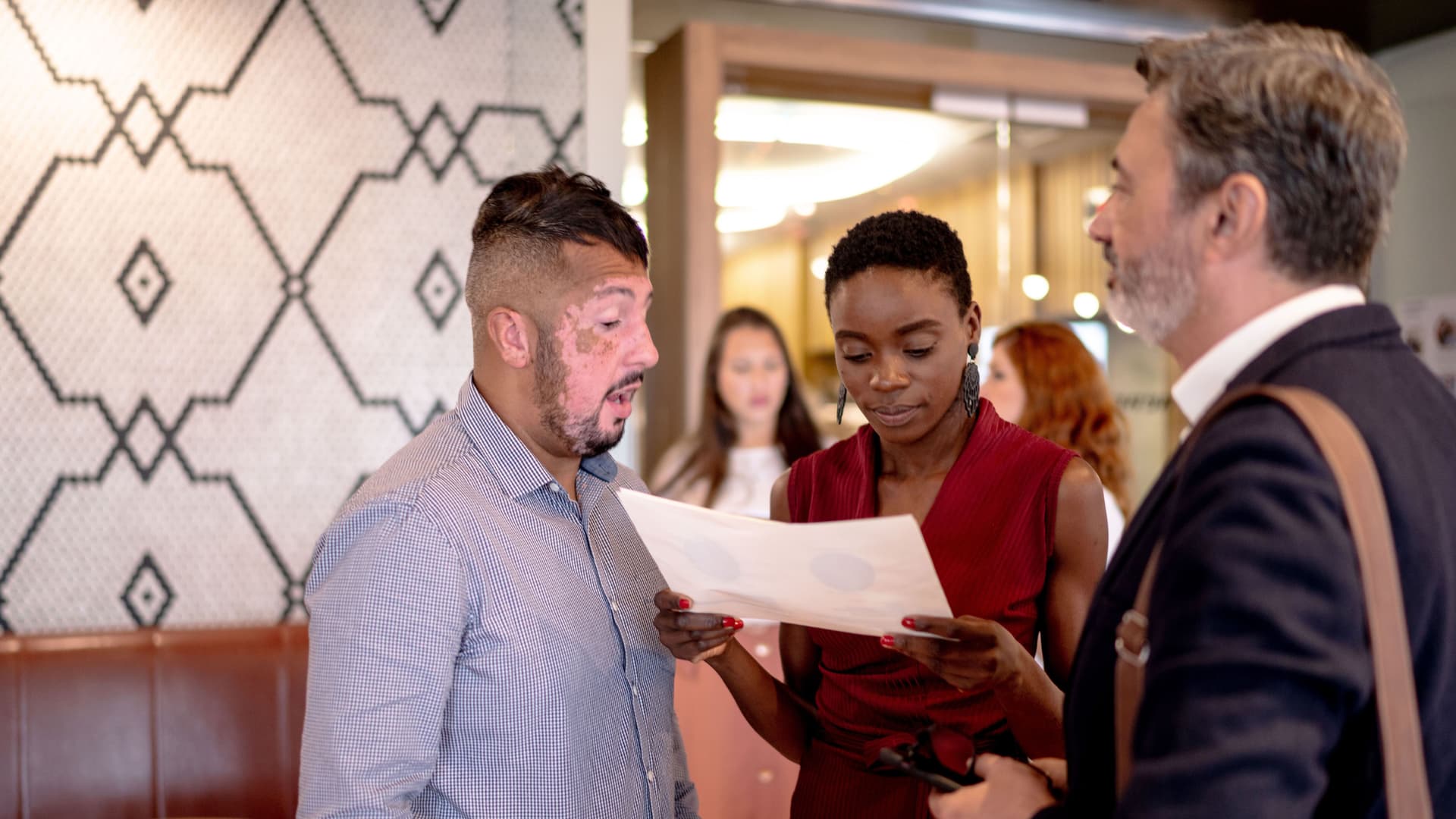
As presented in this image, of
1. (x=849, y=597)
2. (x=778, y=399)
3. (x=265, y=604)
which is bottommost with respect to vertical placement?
(x=265, y=604)

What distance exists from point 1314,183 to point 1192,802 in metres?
0.48

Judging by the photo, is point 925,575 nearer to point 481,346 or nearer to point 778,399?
point 481,346

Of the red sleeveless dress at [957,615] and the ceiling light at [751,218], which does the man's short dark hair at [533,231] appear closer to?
the red sleeveless dress at [957,615]

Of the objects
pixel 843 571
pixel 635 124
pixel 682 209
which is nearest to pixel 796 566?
pixel 843 571

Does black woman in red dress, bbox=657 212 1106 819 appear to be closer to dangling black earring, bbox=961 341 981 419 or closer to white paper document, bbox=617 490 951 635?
dangling black earring, bbox=961 341 981 419

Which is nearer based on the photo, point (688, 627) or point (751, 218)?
point (688, 627)

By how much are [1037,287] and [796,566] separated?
198 inches

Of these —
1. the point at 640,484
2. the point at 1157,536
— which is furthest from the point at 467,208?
the point at 1157,536

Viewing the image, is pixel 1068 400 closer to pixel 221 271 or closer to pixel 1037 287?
pixel 221 271

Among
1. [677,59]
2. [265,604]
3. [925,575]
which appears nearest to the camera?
[925,575]

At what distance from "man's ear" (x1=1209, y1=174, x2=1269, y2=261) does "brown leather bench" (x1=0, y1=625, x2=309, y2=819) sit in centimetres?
232

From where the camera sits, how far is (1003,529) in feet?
4.44

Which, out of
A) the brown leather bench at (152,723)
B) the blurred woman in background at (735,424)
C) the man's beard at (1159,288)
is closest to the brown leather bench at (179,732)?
the brown leather bench at (152,723)

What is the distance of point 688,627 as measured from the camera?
1.34 m
